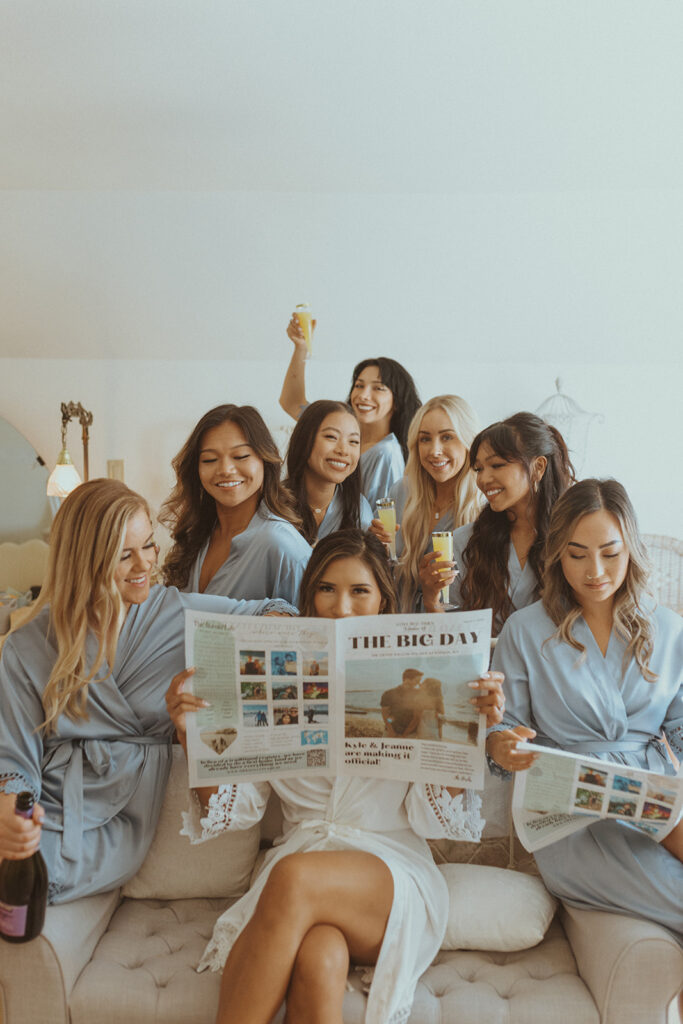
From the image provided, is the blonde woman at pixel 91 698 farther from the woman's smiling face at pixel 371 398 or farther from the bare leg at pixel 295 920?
the woman's smiling face at pixel 371 398

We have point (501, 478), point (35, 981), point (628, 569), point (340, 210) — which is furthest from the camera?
point (340, 210)

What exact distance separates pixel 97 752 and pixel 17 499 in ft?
11.1

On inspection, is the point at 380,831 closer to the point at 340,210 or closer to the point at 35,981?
the point at 35,981

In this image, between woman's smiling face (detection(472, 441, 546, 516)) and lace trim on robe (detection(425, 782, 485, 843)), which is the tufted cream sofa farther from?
woman's smiling face (detection(472, 441, 546, 516))

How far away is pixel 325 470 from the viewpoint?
2633mm

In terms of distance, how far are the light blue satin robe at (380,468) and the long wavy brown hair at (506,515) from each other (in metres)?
0.83

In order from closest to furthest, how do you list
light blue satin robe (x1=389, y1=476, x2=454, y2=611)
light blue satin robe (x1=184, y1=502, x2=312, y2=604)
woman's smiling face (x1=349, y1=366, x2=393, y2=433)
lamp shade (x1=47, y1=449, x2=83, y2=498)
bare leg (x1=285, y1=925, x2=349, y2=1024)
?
bare leg (x1=285, y1=925, x2=349, y2=1024) → light blue satin robe (x1=184, y1=502, x2=312, y2=604) → light blue satin robe (x1=389, y1=476, x2=454, y2=611) → woman's smiling face (x1=349, y1=366, x2=393, y2=433) → lamp shade (x1=47, y1=449, x2=83, y2=498)

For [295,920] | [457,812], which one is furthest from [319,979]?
[457,812]

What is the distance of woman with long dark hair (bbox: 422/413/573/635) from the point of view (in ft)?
7.59

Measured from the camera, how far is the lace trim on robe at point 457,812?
5.31 ft

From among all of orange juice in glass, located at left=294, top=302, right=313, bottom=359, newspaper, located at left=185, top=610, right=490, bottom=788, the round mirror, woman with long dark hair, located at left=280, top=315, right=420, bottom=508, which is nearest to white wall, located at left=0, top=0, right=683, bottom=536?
the round mirror

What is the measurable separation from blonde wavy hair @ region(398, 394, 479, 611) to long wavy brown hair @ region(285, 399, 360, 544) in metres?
0.22

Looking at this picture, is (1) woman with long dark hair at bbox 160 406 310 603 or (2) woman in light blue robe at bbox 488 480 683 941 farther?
(1) woman with long dark hair at bbox 160 406 310 603

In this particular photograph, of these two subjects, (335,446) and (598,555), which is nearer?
(598,555)
